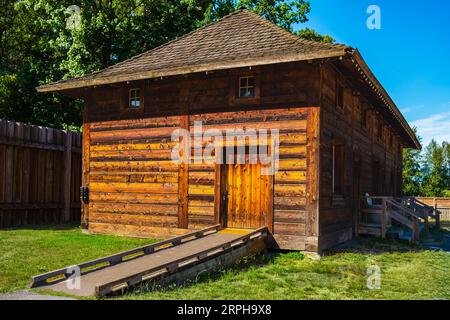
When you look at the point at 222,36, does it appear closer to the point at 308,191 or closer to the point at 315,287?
the point at 308,191

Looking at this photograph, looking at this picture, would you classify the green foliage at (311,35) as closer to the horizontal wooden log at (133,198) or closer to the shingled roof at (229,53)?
the shingled roof at (229,53)

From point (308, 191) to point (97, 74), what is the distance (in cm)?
744

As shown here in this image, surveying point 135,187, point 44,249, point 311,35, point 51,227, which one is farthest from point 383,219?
point 311,35

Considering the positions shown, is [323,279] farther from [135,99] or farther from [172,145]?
[135,99]

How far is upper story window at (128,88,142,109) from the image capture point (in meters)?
13.8

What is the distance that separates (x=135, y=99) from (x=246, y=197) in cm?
468

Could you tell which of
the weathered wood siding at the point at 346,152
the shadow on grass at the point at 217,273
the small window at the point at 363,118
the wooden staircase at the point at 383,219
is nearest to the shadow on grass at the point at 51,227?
the shadow on grass at the point at 217,273

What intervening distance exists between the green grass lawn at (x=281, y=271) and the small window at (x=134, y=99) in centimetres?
395

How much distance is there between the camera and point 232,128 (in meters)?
12.1

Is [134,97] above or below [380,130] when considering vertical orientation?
above

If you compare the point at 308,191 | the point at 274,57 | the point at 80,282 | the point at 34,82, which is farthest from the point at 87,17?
the point at 80,282

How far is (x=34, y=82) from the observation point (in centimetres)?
2542

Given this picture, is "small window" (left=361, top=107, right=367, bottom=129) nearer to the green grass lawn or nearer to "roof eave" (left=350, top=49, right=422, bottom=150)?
"roof eave" (left=350, top=49, right=422, bottom=150)

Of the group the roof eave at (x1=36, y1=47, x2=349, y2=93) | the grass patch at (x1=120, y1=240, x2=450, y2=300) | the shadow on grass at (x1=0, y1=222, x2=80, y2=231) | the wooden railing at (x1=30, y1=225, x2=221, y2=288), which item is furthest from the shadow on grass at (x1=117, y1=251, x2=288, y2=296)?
the shadow on grass at (x1=0, y1=222, x2=80, y2=231)
